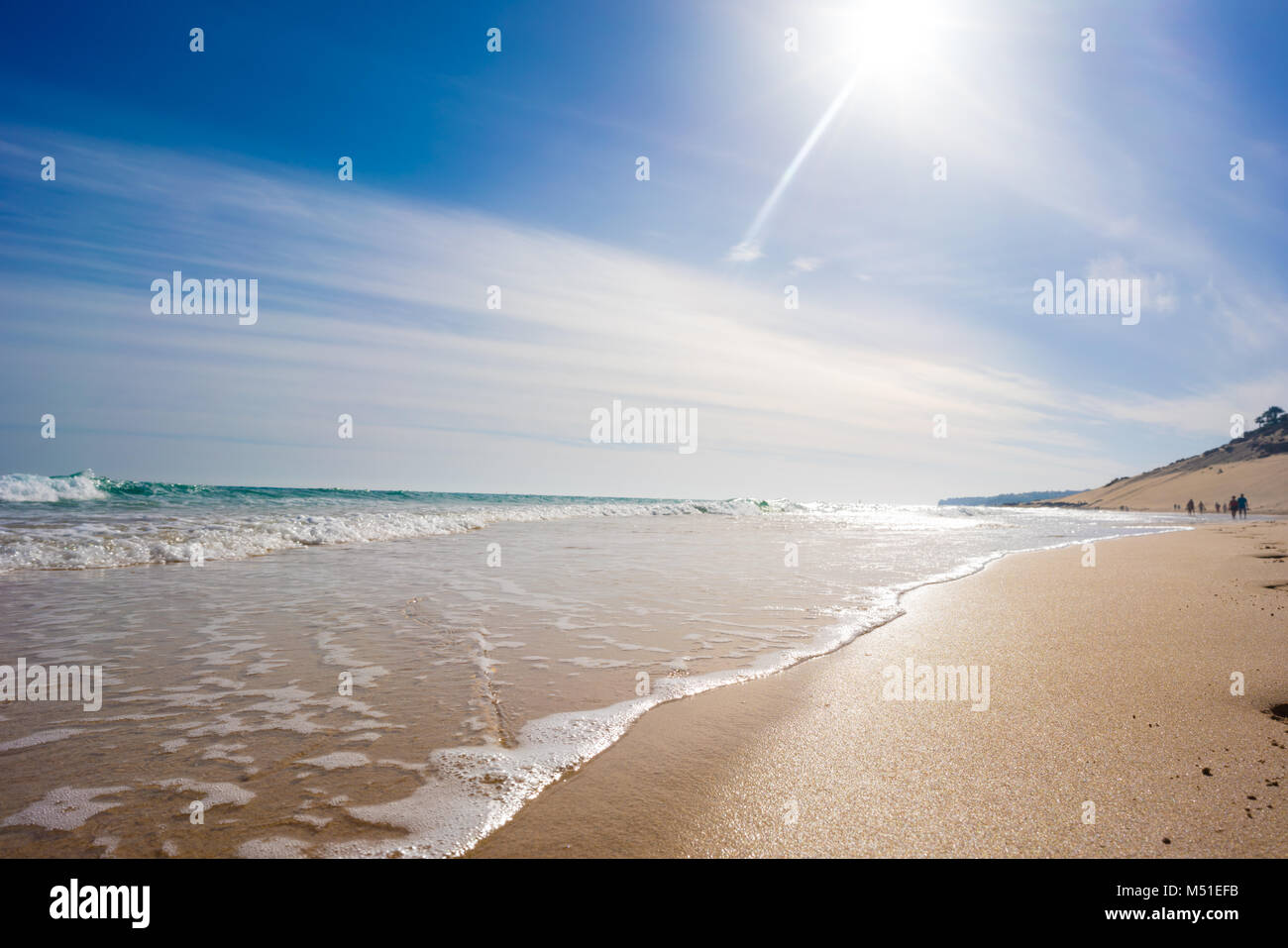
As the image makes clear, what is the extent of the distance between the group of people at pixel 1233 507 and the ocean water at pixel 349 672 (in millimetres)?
50089

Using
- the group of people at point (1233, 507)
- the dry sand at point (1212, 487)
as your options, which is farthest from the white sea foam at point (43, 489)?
the dry sand at point (1212, 487)

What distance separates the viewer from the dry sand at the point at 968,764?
2.42 meters

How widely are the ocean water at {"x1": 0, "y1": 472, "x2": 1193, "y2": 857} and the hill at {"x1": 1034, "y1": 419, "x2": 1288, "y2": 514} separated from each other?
69974 mm

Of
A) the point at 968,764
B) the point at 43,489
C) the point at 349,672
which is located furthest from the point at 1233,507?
the point at 43,489

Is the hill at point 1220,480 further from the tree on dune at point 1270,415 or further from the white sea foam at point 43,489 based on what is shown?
the white sea foam at point 43,489

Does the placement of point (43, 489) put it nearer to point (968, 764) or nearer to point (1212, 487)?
point (968, 764)

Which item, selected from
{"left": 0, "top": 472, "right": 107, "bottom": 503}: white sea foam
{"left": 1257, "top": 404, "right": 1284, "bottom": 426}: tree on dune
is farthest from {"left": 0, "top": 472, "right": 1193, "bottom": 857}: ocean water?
{"left": 1257, "top": 404, "right": 1284, "bottom": 426}: tree on dune

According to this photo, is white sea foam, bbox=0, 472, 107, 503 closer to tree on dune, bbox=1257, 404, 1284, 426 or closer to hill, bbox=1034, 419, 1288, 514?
hill, bbox=1034, 419, 1288, 514

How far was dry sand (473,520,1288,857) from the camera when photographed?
7.94 ft

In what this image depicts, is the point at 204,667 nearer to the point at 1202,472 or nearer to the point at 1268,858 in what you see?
the point at 1268,858

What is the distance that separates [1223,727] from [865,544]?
1462 centimetres
